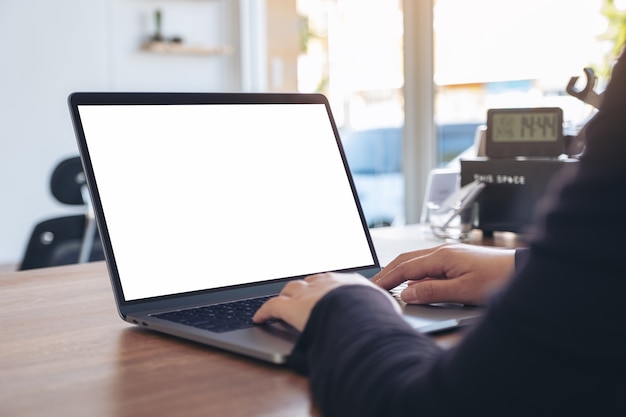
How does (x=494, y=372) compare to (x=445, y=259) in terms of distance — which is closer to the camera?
(x=494, y=372)

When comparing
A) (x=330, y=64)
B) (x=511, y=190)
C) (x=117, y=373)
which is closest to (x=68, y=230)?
(x=511, y=190)

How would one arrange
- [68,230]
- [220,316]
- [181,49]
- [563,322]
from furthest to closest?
[181,49]
[68,230]
[220,316]
[563,322]

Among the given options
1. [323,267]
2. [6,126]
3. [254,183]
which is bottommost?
[6,126]

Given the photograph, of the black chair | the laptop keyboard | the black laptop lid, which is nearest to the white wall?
the black chair

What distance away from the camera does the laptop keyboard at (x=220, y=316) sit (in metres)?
0.83

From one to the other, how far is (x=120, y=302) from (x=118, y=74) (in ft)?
12.5

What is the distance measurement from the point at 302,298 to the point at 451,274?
0.87 ft

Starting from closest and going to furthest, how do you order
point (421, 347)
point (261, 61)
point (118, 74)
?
point (421, 347) < point (118, 74) < point (261, 61)

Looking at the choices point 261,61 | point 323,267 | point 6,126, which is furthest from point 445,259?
point 261,61

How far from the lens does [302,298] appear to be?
744mm

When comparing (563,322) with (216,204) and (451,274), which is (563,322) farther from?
(216,204)

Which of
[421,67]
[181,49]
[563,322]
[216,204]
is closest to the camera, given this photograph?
[563,322]

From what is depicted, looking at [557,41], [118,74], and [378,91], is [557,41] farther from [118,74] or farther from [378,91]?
[118,74]

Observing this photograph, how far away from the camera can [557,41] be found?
11.9ft
